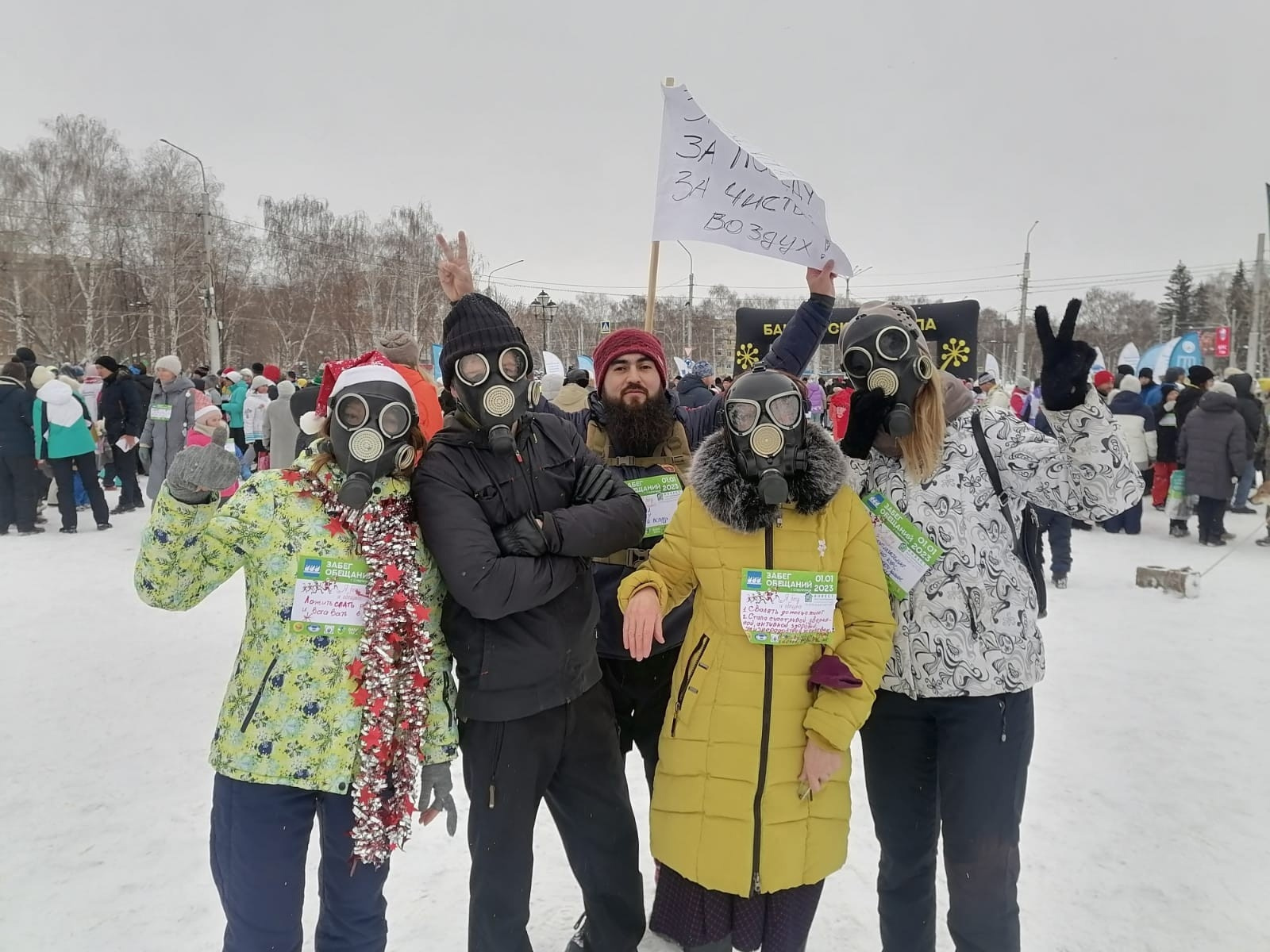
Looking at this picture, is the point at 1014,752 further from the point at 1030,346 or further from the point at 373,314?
the point at 1030,346

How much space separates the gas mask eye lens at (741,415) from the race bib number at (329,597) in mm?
1116

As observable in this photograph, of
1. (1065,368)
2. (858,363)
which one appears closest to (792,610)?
(858,363)

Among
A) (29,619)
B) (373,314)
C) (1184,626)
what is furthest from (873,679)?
(373,314)

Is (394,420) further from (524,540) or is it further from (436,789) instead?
(436,789)

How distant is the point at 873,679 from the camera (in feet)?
6.77

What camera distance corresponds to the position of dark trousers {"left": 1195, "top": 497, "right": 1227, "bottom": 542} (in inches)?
371

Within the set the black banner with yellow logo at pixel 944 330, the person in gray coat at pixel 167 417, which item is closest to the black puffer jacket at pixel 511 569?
the person in gray coat at pixel 167 417

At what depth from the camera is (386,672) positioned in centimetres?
201

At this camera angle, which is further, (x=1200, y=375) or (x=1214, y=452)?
(x=1200, y=375)

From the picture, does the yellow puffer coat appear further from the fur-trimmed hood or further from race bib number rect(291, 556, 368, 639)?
race bib number rect(291, 556, 368, 639)

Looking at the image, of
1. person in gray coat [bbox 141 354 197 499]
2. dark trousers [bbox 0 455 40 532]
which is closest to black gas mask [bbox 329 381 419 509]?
person in gray coat [bbox 141 354 197 499]

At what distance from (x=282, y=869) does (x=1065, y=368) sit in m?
2.52

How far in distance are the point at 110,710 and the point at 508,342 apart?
14.0 feet

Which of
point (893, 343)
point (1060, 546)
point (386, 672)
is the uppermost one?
point (893, 343)
